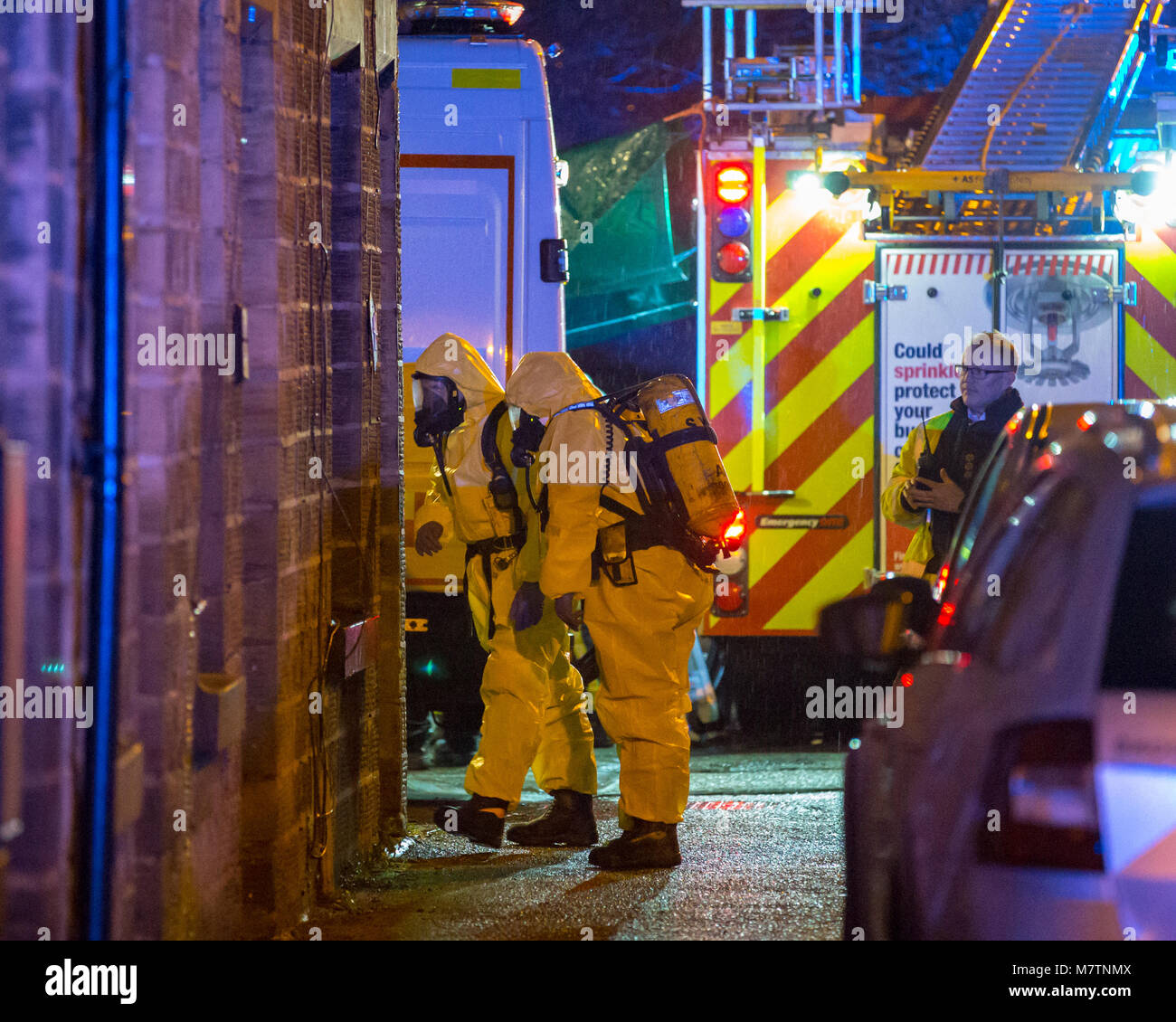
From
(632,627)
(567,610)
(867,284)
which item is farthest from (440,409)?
(867,284)

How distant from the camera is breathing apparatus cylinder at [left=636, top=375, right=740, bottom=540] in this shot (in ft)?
16.3

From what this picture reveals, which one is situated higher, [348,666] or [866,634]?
[866,634]

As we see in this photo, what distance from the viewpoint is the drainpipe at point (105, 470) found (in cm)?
299

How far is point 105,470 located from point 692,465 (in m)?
2.31

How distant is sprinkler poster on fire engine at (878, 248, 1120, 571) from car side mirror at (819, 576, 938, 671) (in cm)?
371

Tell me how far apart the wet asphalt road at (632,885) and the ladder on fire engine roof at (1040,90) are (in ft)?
9.45

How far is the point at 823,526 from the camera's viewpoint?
7023 mm

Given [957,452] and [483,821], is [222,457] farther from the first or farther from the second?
[957,452]

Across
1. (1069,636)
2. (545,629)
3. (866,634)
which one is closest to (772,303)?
(545,629)

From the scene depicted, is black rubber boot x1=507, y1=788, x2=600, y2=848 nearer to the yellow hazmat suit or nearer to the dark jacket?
the yellow hazmat suit

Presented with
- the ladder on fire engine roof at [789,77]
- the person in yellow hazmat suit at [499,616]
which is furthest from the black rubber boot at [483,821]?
the ladder on fire engine roof at [789,77]

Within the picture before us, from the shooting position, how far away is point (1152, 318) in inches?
278

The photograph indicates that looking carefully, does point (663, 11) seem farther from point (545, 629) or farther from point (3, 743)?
point (3, 743)

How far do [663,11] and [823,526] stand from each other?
4.87m
